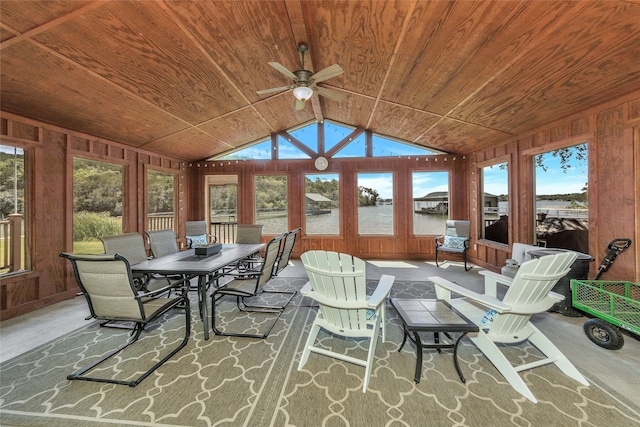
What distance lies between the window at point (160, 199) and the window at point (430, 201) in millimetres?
6018

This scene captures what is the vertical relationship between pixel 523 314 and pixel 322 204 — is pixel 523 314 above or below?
below

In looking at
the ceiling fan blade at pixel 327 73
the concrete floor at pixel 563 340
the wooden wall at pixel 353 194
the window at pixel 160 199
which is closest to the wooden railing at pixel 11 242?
the concrete floor at pixel 563 340

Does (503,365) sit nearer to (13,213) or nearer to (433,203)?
(433,203)

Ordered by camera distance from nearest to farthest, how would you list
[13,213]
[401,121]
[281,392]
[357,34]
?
[281,392] < [357,34] < [13,213] < [401,121]

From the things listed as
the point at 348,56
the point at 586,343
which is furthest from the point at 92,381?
the point at 586,343

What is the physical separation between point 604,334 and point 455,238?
3.08 m

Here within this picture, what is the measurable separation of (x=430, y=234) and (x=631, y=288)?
3.37m

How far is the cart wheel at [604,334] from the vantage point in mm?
2131

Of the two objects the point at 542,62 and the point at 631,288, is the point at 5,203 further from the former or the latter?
the point at 631,288

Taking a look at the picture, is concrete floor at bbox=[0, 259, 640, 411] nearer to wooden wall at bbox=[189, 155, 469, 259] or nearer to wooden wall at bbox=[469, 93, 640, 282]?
wooden wall at bbox=[469, 93, 640, 282]

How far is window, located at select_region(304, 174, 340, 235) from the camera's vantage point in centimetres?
612

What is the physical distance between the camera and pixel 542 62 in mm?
2367

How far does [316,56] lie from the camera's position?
325 cm

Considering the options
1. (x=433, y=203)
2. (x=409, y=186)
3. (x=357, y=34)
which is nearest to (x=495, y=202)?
(x=433, y=203)
